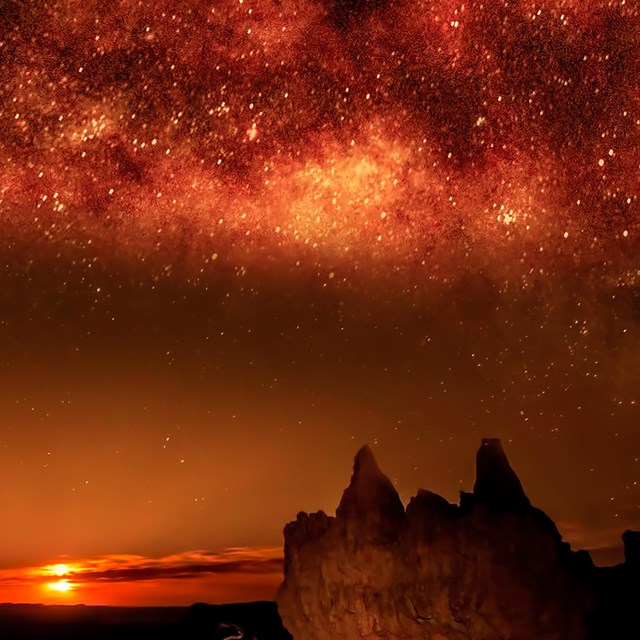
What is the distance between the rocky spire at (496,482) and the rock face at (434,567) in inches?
1.2

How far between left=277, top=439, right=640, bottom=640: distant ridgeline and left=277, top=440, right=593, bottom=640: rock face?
0.10ft

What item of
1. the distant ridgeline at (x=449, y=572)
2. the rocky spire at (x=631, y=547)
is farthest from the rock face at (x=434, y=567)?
the rocky spire at (x=631, y=547)

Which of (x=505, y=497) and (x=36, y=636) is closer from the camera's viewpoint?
(x=505, y=497)

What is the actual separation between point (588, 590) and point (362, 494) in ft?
23.6

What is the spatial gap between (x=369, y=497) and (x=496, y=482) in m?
4.13

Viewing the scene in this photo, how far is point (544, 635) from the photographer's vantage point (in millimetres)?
22609

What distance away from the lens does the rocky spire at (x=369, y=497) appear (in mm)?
26812

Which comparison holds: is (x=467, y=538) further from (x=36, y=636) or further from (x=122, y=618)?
(x=122, y=618)

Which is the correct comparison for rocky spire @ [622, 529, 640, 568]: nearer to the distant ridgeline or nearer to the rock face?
the distant ridgeline

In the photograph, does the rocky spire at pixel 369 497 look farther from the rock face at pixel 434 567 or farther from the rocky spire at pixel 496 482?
the rocky spire at pixel 496 482

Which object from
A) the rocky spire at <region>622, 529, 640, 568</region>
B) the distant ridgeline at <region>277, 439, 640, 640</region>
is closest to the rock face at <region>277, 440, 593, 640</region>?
the distant ridgeline at <region>277, 439, 640, 640</region>

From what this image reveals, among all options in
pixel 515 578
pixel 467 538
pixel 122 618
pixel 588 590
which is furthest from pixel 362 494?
pixel 122 618

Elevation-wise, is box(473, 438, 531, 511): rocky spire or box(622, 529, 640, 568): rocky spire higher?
box(473, 438, 531, 511): rocky spire

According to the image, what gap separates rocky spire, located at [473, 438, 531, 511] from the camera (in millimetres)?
24938
